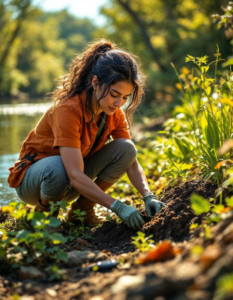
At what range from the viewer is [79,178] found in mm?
2012

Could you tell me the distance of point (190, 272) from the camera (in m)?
0.95

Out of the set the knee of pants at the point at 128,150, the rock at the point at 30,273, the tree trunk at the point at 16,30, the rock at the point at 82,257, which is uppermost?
the tree trunk at the point at 16,30

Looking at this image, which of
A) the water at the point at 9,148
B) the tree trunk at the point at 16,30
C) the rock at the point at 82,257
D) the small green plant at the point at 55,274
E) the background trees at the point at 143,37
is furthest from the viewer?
the tree trunk at the point at 16,30

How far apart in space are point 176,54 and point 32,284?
10.6 meters

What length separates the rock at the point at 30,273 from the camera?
1.38 metres

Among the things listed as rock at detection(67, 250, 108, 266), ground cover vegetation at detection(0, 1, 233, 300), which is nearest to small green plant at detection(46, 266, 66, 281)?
ground cover vegetation at detection(0, 1, 233, 300)

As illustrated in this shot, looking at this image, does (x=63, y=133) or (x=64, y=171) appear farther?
(x=64, y=171)

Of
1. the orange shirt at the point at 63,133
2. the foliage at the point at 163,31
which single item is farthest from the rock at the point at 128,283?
the foliage at the point at 163,31

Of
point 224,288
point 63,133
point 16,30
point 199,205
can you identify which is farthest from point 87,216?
point 16,30

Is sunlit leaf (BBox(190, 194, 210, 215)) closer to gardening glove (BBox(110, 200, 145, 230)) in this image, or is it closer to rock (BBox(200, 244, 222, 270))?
rock (BBox(200, 244, 222, 270))

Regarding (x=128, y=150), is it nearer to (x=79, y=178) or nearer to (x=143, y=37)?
(x=79, y=178)

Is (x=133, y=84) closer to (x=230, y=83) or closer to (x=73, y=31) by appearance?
(x=230, y=83)

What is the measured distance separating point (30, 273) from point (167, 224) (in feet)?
2.59

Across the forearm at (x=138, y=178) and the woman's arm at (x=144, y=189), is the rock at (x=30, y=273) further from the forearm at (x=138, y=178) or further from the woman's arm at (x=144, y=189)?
the forearm at (x=138, y=178)
